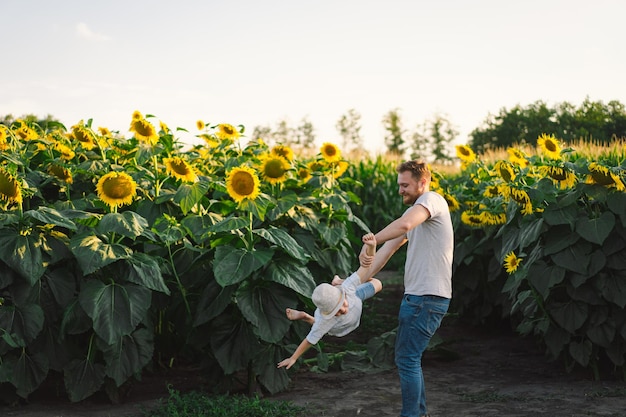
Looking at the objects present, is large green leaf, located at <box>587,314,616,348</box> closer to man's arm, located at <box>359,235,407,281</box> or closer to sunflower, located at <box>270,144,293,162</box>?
man's arm, located at <box>359,235,407,281</box>

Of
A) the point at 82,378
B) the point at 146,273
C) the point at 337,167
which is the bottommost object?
the point at 82,378

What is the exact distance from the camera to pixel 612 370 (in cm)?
549

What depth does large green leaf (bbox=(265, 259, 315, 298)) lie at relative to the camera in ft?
14.9

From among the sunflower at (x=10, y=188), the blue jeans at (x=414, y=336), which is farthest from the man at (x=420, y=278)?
the sunflower at (x=10, y=188)

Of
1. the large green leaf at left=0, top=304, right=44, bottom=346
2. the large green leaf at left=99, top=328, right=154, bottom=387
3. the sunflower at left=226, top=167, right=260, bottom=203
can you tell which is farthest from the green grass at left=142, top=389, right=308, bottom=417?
the sunflower at left=226, top=167, right=260, bottom=203

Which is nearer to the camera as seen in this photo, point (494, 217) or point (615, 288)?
point (615, 288)

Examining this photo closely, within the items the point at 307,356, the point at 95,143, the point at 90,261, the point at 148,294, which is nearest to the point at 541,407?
the point at 307,356

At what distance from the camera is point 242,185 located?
470 cm

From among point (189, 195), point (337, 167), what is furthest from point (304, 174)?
point (189, 195)

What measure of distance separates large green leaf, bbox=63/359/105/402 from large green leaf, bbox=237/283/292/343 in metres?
1.00

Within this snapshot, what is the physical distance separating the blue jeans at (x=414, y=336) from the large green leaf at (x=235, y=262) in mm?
988

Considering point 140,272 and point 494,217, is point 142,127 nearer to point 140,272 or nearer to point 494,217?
point 140,272

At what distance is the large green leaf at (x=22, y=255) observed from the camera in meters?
4.32

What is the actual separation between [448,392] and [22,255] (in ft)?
9.81
